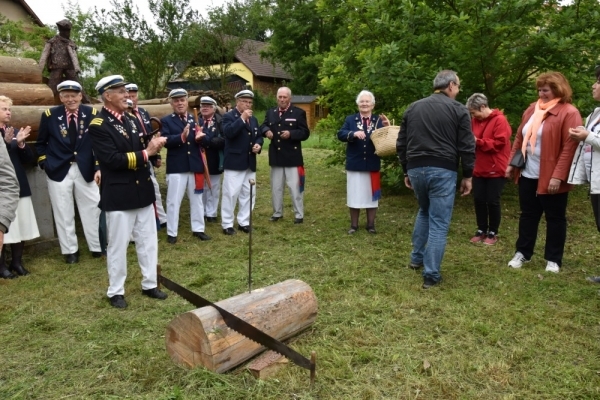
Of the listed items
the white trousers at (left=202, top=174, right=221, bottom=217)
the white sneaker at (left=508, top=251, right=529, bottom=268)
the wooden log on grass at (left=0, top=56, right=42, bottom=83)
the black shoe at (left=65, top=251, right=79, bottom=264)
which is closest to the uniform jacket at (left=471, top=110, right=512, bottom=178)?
the white sneaker at (left=508, top=251, right=529, bottom=268)

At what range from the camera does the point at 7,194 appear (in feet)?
10.2

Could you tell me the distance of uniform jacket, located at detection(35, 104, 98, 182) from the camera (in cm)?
597

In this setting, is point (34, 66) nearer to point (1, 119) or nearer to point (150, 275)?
point (1, 119)

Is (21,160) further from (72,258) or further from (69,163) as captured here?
(72,258)

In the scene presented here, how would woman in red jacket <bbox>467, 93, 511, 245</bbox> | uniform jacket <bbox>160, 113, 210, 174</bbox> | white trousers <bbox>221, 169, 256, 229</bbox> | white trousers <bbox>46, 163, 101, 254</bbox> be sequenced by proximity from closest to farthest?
1. white trousers <bbox>46, 163, 101, 254</bbox>
2. woman in red jacket <bbox>467, 93, 511, 245</bbox>
3. uniform jacket <bbox>160, 113, 210, 174</bbox>
4. white trousers <bbox>221, 169, 256, 229</bbox>

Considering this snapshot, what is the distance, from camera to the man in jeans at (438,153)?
484cm

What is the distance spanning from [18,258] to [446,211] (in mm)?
4753

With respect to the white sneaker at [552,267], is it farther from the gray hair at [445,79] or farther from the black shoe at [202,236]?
the black shoe at [202,236]

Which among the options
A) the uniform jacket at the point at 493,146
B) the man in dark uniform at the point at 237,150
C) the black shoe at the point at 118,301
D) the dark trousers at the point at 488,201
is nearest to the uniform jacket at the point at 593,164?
the uniform jacket at the point at 493,146

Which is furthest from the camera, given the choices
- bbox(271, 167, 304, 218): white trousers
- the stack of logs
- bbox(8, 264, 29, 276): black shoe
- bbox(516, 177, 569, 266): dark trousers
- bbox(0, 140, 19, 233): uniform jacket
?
bbox(271, 167, 304, 218): white trousers

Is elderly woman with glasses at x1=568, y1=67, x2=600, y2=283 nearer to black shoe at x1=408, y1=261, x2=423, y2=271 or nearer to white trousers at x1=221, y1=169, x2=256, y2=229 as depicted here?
black shoe at x1=408, y1=261, x2=423, y2=271

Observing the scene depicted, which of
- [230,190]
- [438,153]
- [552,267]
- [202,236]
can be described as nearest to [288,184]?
[230,190]

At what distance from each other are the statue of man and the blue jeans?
6.49 meters

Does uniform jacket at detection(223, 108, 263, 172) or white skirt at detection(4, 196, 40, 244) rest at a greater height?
uniform jacket at detection(223, 108, 263, 172)
